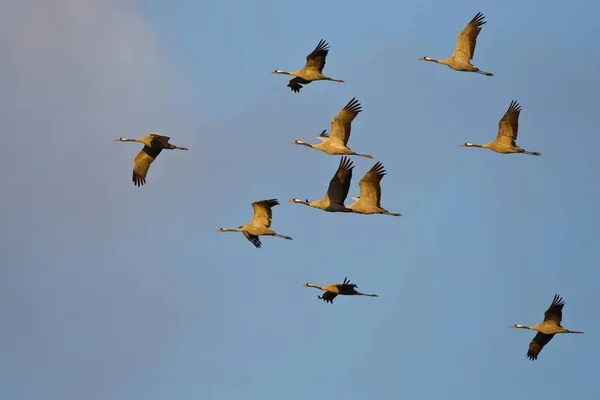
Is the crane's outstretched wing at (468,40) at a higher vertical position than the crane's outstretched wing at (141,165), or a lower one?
higher

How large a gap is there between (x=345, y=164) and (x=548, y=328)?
942 centimetres

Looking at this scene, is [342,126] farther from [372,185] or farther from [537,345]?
[537,345]

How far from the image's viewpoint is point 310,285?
1938 inches

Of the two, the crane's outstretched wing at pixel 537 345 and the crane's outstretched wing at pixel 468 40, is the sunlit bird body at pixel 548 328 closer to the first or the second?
the crane's outstretched wing at pixel 537 345

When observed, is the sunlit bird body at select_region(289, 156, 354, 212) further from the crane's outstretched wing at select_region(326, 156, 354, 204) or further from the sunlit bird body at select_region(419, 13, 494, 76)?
the sunlit bird body at select_region(419, 13, 494, 76)

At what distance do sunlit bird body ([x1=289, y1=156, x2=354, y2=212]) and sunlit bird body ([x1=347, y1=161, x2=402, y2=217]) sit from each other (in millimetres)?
376

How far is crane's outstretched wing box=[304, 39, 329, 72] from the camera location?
4906cm

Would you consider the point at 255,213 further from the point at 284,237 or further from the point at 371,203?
the point at 371,203

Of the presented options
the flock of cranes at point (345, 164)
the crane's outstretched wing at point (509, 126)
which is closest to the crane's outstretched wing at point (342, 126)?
the flock of cranes at point (345, 164)

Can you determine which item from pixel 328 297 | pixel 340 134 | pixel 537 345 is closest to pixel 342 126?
pixel 340 134

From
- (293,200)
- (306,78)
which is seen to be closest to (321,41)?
(306,78)

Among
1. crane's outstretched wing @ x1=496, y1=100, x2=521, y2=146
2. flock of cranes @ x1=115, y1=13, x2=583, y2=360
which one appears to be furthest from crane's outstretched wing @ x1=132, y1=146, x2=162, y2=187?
crane's outstretched wing @ x1=496, y1=100, x2=521, y2=146

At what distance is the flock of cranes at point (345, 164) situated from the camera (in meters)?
45.7

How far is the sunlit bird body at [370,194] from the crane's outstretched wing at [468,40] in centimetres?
713
